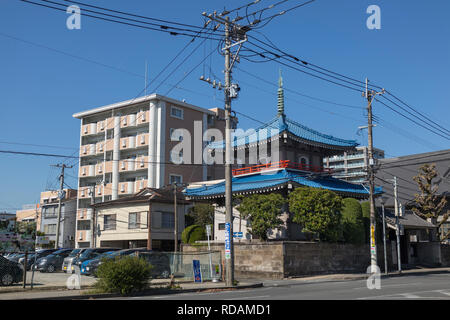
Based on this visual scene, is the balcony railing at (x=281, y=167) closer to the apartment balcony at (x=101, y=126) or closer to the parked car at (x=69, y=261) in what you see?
the parked car at (x=69, y=261)

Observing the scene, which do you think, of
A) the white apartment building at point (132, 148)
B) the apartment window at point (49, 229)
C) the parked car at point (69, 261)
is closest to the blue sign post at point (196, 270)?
the parked car at point (69, 261)

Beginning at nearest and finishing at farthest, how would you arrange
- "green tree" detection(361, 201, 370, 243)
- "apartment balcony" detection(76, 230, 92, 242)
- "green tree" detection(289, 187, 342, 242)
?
"green tree" detection(289, 187, 342, 242) → "green tree" detection(361, 201, 370, 243) → "apartment balcony" detection(76, 230, 92, 242)

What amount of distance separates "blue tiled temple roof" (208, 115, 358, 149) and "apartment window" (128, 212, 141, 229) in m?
12.9

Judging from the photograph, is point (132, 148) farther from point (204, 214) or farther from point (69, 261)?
point (69, 261)

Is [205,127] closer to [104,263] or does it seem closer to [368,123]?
[368,123]

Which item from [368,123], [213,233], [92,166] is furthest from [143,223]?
[368,123]

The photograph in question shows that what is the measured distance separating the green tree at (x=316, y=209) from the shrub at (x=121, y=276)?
14.3m

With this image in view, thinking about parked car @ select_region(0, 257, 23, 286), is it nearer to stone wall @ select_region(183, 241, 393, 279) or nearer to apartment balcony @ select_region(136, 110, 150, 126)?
stone wall @ select_region(183, 241, 393, 279)

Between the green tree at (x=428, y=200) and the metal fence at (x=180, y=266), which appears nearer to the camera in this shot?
the metal fence at (x=180, y=266)

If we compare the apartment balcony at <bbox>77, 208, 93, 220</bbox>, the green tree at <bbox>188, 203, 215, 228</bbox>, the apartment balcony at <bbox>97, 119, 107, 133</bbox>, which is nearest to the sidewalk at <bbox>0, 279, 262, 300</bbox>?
the green tree at <bbox>188, 203, 215, 228</bbox>

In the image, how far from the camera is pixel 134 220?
4566 centimetres

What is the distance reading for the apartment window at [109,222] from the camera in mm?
47938

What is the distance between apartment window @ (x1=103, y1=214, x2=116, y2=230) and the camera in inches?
1887
